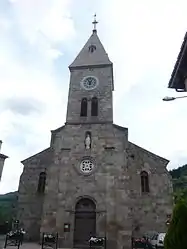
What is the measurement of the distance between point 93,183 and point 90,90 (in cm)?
991

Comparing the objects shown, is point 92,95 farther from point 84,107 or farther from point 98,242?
point 98,242

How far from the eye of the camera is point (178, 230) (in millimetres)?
5742

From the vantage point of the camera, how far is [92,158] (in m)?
23.7

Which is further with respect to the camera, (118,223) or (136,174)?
(136,174)

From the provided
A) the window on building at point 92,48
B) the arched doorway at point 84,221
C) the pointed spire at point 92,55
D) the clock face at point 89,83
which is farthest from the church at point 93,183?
the window on building at point 92,48

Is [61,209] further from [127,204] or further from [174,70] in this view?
[174,70]

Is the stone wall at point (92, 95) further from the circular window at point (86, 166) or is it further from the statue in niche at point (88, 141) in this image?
the circular window at point (86, 166)

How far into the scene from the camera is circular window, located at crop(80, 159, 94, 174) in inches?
916

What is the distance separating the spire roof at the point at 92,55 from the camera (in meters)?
29.6

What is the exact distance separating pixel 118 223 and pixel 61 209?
15.3ft

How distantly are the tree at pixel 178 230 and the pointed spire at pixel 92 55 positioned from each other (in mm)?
24439

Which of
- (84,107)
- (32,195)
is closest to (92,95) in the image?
(84,107)

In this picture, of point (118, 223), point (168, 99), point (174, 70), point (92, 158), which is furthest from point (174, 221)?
point (92, 158)

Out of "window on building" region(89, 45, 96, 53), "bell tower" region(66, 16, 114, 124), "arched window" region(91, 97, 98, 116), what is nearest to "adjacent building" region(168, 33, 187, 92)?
"bell tower" region(66, 16, 114, 124)
